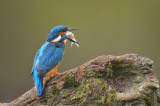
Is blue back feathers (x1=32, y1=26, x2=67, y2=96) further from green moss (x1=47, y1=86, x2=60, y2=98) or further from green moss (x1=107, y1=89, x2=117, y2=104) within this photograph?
green moss (x1=107, y1=89, x2=117, y2=104)

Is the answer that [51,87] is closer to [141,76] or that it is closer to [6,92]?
[141,76]

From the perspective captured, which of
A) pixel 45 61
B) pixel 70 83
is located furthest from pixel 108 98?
pixel 45 61

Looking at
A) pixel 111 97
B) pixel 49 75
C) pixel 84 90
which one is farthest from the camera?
pixel 49 75

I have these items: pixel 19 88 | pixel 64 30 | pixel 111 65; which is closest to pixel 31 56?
pixel 19 88

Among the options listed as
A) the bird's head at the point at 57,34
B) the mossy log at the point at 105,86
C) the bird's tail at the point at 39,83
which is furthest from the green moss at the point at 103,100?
the bird's head at the point at 57,34

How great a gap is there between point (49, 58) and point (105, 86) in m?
0.95

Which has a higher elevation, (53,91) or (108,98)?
(53,91)

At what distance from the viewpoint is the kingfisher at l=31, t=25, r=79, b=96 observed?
3176mm

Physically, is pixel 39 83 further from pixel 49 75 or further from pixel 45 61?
pixel 45 61

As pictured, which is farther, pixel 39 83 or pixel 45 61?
pixel 45 61

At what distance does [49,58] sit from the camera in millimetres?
3488

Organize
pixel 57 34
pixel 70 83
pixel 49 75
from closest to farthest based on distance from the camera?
1. pixel 70 83
2. pixel 49 75
3. pixel 57 34

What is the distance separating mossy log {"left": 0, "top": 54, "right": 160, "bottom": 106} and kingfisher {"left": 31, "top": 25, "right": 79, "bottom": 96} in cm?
14

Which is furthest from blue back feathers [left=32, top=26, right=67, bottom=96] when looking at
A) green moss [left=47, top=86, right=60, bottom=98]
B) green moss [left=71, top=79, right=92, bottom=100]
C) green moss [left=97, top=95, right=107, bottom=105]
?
green moss [left=97, top=95, right=107, bottom=105]
